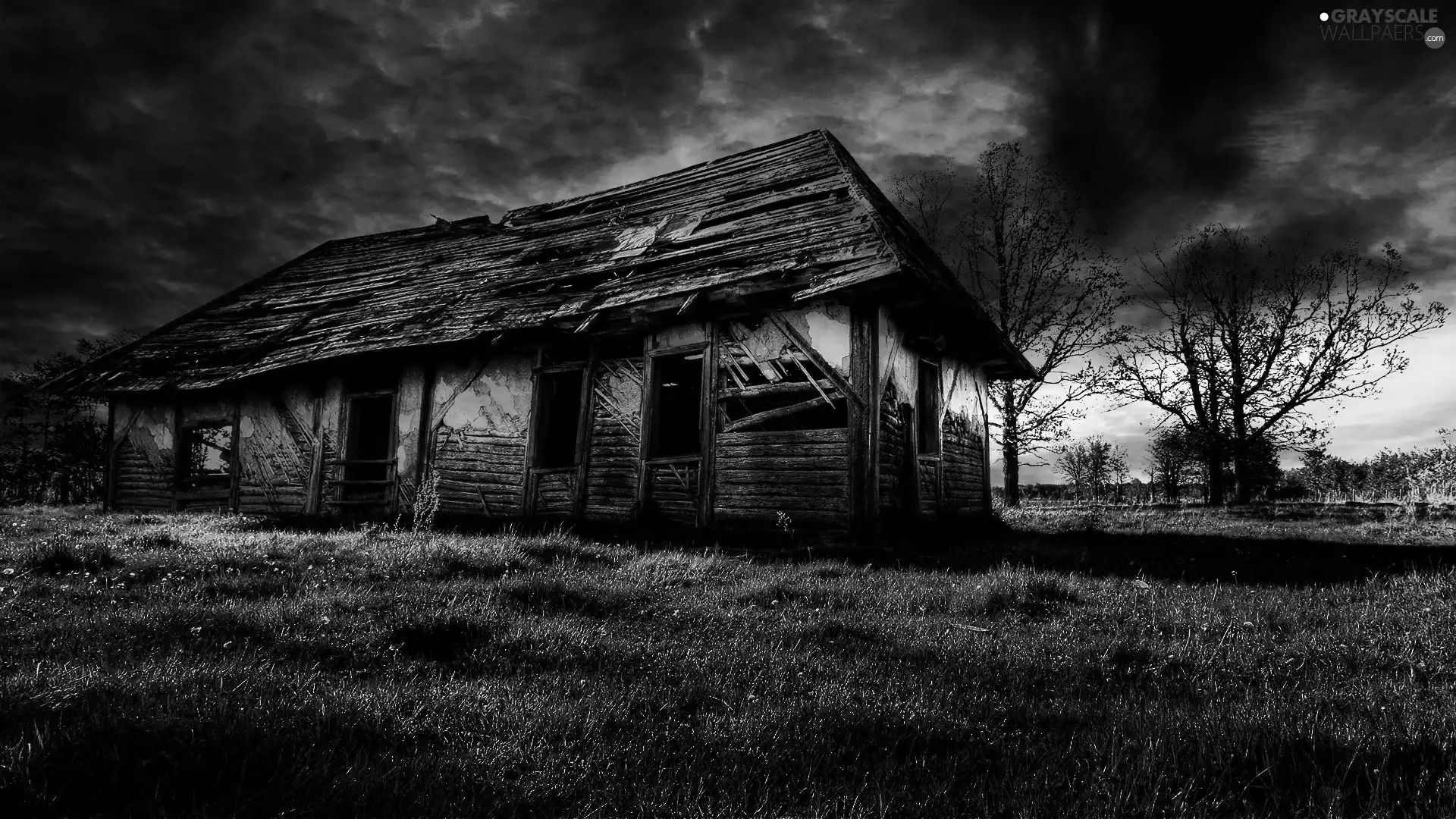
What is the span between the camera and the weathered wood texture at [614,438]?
10773 mm

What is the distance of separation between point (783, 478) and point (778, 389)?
124 cm

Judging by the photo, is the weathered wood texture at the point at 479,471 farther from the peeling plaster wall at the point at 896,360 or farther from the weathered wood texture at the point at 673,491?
the peeling plaster wall at the point at 896,360

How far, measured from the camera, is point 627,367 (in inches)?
434

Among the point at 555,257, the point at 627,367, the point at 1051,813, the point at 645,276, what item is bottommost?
the point at 1051,813

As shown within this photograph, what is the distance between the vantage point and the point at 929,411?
1198 centimetres

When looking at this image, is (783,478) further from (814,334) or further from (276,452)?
(276,452)

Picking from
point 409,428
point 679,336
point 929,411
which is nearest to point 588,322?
point 679,336

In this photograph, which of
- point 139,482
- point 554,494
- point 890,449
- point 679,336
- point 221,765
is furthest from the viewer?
point 139,482

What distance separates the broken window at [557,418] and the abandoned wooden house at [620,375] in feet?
0.17

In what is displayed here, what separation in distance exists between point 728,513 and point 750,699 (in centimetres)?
683

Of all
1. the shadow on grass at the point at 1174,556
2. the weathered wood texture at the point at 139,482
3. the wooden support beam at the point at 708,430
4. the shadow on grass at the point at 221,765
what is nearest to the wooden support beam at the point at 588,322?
the wooden support beam at the point at 708,430

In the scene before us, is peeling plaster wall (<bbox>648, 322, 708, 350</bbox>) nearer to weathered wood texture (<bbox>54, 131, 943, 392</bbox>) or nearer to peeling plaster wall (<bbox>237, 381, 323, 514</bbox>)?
weathered wood texture (<bbox>54, 131, 943, 392</bbox>)

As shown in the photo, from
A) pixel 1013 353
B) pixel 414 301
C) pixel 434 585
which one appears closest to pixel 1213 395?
pixel 1013 353

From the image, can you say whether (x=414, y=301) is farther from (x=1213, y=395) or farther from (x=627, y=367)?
(x=1213, y=395)
